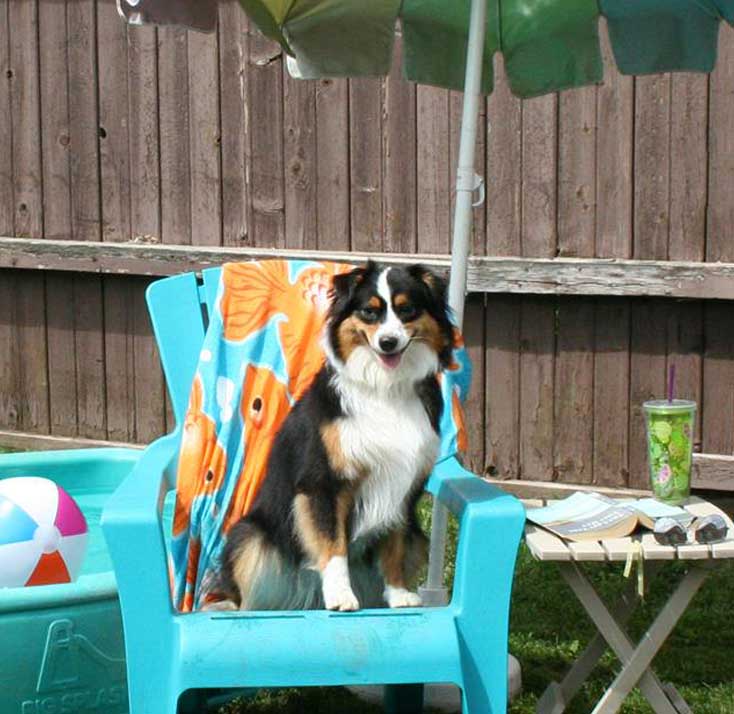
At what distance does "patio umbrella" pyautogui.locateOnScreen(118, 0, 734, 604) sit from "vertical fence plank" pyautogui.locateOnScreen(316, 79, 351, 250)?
5.81 feet

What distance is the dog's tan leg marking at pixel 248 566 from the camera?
3.77 metres

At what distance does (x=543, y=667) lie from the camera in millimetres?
4523

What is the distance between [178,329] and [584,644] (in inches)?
63.8

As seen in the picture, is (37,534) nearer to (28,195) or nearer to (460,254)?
(460,254)

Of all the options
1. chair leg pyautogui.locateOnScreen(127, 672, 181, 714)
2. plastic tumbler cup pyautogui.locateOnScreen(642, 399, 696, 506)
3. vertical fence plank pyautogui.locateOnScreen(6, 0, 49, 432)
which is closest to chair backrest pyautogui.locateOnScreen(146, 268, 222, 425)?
chair leg pyautogui.locateOnScreen(127, 672, 181, 714)

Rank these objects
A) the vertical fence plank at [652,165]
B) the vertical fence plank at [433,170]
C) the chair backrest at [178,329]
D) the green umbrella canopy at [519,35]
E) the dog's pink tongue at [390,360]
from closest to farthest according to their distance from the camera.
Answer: the dog's pink tongue at [390,360]
the green umbrella canopy at [519,35]
the chair backrest at [178,329]
the vertical fence plank at [652,165]
the vertical fence plank at [433,170]

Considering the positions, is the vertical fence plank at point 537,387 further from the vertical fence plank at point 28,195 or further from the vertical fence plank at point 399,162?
the vertical fence plank at point 28,195

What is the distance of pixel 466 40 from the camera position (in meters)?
4.44

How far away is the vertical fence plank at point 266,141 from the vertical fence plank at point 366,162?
343 millimetres

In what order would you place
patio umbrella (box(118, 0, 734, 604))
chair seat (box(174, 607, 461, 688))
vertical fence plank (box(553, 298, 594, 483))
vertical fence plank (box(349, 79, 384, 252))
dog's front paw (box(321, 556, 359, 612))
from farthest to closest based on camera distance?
1. vertical fence plank (box(349, 79, 384, 252))
2. vertical fence plank (box(553, 298, 594, 483))
3. patio umbrella (box(118, 0, 734, 604))
4. dog's front paw (box(321, 556, 359, 612))
5. chair seat (box(174, 607, 461, 688))

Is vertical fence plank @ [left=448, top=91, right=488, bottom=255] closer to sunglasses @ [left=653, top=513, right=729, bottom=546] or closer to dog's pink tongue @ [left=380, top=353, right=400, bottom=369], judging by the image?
dog's pink tongue @ [left=380, top=353, right=400, bottom=369]

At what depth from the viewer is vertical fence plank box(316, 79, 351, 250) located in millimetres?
6242

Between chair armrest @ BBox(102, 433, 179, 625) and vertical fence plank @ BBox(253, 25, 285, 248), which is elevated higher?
vertical fence plank @ BBox(253, 25, 285, 248)

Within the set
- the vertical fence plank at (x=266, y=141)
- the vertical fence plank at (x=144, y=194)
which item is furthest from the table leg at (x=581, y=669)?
the vertical fence plank at (x=144, y=194)
